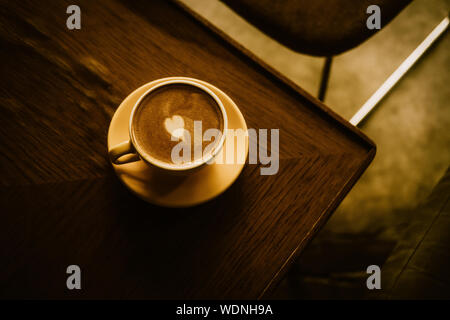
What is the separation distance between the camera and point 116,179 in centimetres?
46

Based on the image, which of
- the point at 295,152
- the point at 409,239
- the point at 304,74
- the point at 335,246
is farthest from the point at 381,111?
the point at 295,152

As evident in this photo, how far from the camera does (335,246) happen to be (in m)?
1.00

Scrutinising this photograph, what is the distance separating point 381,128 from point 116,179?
0.99 meters

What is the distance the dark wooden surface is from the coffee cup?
0.26ft

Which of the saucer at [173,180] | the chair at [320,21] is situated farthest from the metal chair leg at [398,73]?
the saucer at [173,180]

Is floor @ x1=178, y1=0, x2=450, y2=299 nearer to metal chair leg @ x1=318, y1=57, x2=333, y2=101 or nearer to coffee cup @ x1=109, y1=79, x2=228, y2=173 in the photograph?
metal chair leg @ x1=318, y1=57, x2=333, y2=101

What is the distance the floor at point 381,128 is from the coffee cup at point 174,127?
675mm

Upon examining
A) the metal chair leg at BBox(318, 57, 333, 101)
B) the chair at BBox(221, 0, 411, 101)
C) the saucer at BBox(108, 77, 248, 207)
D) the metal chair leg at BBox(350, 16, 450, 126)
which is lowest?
the saucer at BBox(108, 77, 248, 207)

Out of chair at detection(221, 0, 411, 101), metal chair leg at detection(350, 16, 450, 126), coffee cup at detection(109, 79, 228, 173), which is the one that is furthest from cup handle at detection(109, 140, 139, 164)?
metal chair leg at detection(350, 16, 450, 126)

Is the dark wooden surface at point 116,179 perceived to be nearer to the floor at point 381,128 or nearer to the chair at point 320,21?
the chair at point 320,21

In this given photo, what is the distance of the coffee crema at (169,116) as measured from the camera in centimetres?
41

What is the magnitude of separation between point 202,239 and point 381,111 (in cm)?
95

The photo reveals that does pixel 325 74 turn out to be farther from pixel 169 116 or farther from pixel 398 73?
pixel 169 116

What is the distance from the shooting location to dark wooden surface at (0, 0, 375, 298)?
1.45 feet
